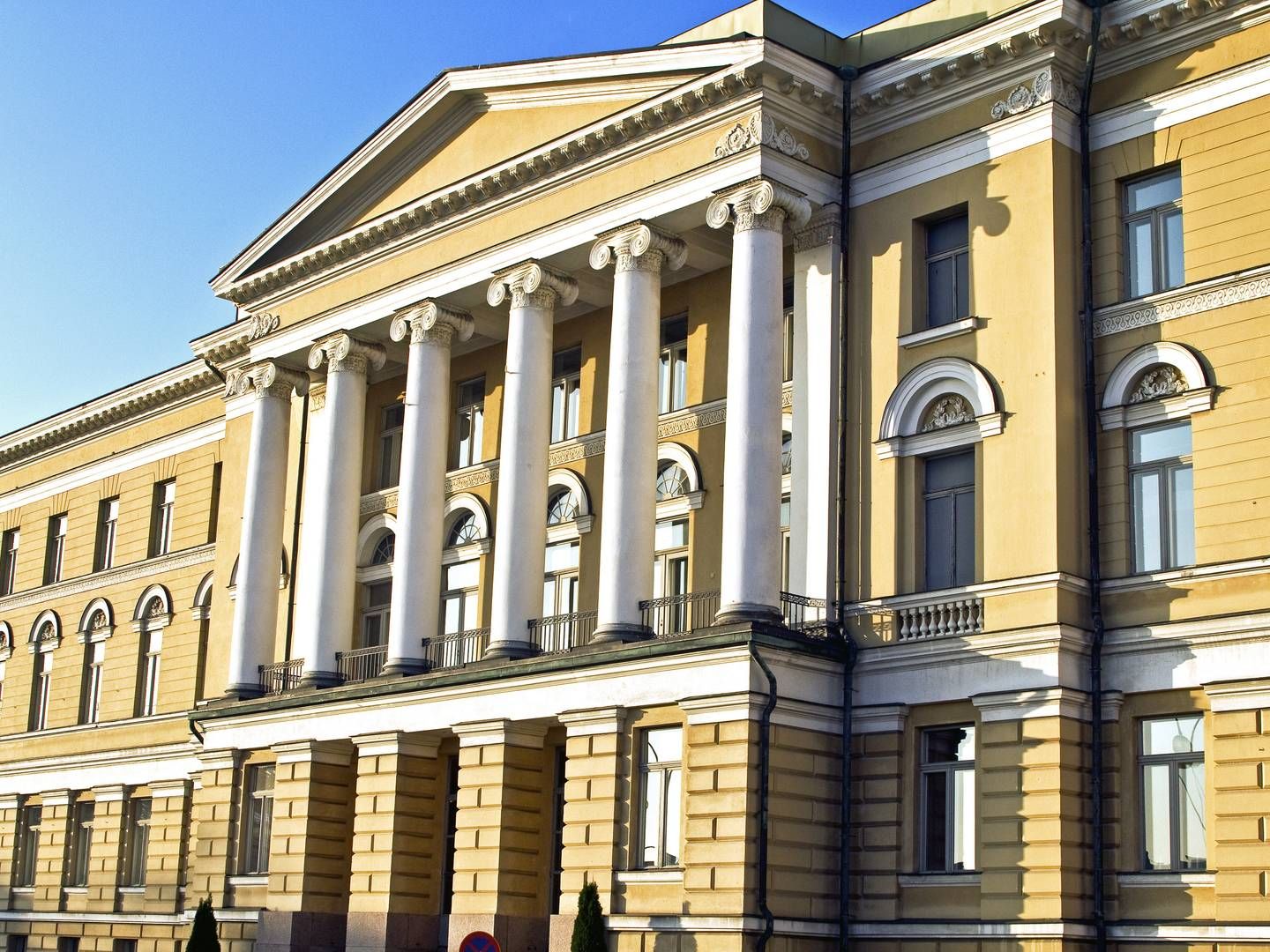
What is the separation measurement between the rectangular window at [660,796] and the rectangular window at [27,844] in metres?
24.3

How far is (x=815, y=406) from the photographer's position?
1129 inches

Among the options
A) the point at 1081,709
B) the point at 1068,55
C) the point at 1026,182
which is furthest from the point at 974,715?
the point at 1068,55

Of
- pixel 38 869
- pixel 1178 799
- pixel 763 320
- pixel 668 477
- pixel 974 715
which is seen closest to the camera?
pixel 1178 799

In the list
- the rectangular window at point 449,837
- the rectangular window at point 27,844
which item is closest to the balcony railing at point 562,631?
the rectangular window at point 449,837

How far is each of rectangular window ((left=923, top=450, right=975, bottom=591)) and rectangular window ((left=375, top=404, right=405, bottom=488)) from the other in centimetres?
1435

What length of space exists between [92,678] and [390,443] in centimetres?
1398

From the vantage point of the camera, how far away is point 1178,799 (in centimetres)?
2433

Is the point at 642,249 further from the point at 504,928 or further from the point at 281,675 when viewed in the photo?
the point at 281,675

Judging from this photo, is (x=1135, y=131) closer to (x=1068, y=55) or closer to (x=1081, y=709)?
(x=1068, y=55)

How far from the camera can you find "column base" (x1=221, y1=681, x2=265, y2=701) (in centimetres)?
3716

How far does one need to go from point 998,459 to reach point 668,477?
23.8 feet

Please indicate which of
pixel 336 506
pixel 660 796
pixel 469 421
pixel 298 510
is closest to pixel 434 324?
pixel 469 421

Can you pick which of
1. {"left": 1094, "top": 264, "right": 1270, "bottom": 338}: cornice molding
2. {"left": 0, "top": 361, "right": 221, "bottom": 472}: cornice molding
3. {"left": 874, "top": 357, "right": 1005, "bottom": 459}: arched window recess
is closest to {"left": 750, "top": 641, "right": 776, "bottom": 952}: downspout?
{"left": 874, "top": 357, "right": 1005, "bottom": 459}: arched window recess

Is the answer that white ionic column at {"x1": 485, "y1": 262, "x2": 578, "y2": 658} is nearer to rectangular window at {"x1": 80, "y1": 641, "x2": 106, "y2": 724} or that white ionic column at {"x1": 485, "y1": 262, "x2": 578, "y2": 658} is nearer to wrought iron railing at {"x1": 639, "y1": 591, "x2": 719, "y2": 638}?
wrought iron railing at {"x1": 639, "y1": 591, "x2": 719, "y2": 638}
